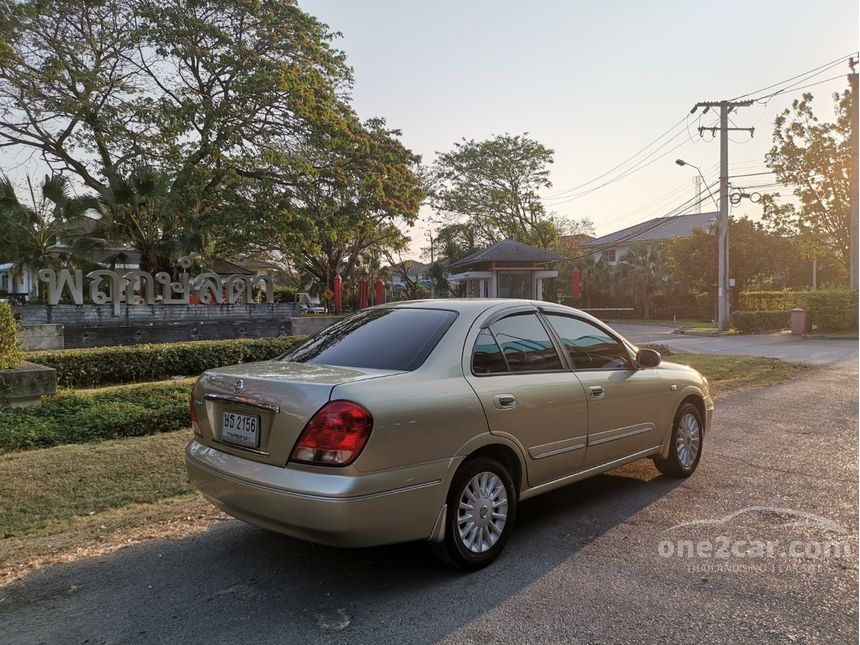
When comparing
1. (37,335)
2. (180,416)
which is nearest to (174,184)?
(37,335)

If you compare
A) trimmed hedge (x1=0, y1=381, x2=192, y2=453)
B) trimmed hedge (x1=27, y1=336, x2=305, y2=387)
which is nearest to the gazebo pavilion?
trimmed hedge (x1=27, y1=336, x2=305, y2=387)

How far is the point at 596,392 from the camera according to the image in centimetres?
422

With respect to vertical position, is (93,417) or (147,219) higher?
(147,219)

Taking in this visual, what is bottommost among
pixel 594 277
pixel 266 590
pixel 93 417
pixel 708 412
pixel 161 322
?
pixel 266 590

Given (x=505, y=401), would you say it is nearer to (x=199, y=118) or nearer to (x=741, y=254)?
(x=199, y=118)

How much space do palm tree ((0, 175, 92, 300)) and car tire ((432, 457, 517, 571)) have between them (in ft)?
57.5

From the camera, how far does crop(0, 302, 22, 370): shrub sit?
288 inches

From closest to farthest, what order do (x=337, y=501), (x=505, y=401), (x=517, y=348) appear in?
(x=337, y=501) < (x=505, y=401) < (x=517, y=348)

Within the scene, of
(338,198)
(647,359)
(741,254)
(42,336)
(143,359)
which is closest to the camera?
(647,359)

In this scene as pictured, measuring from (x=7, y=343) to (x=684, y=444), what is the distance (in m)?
7.83

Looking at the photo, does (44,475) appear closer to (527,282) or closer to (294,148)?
(294,148)

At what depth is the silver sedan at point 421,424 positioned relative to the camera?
9.70 ft

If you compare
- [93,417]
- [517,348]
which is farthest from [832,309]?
[93,417]

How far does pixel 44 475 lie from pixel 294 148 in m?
15.9
